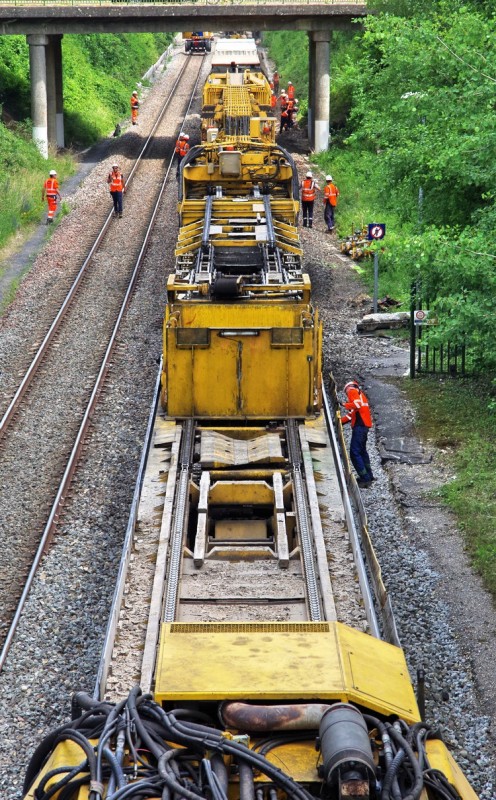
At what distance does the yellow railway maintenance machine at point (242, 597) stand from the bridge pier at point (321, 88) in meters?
20.2

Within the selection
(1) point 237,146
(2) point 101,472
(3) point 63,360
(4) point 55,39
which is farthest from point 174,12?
(2) point 101,472

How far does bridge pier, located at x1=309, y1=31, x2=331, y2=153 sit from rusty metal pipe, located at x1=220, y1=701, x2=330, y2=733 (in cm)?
3417

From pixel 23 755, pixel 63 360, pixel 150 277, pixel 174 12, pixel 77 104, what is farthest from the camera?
pixel 77 104

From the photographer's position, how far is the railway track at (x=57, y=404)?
12.2 meters

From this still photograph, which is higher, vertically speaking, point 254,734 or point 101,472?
point 254,734

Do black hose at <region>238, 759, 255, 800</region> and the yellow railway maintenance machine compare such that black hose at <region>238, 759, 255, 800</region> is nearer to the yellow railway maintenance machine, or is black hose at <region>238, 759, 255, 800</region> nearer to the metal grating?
the yellow railway maintenance machine

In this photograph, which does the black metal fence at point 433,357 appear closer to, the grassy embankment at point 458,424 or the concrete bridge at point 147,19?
the grassy embankment at point 458,424

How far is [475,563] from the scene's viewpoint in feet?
38.1

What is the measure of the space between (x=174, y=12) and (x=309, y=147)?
7.42 m

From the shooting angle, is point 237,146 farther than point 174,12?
No

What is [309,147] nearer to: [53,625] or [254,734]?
[53,625]

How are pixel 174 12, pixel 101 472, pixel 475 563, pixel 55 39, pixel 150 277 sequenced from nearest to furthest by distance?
pixel 475 563, pixel 101 472, pixel 150 277, pixel 174 12, pixel 55 39

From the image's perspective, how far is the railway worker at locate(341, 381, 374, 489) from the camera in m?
13.6

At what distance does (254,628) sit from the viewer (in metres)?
6.83
